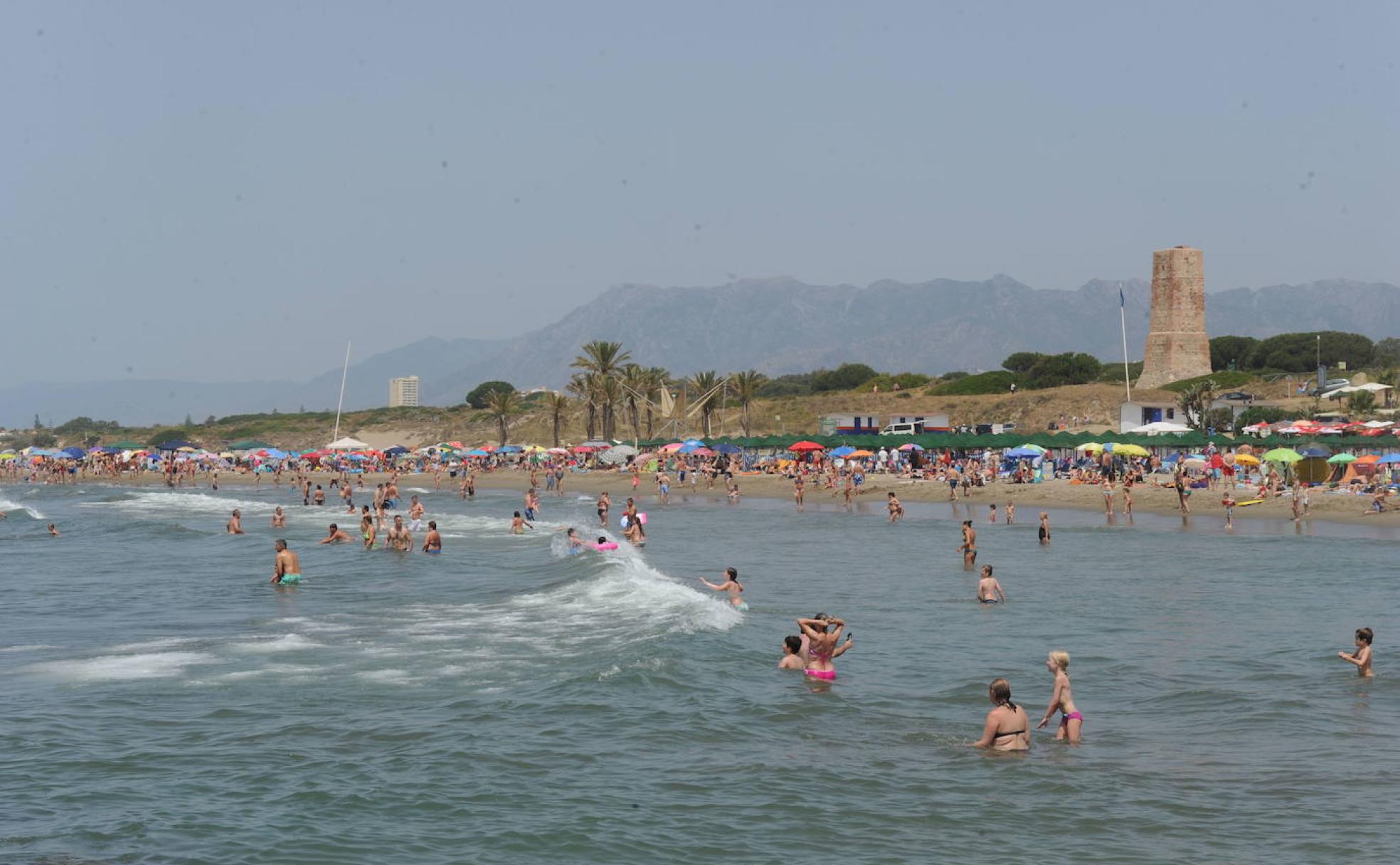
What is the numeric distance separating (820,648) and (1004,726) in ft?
10.9

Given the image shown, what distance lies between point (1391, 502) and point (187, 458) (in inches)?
2661

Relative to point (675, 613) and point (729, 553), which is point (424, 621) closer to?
point (675, 613)

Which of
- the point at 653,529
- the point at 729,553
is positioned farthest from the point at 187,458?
the point at 729,553

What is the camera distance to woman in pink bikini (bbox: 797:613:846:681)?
46.1 ft

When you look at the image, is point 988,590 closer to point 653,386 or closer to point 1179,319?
point 653,386

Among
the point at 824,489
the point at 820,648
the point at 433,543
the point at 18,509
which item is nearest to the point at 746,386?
the point at 824,489

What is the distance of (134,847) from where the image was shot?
29.0 feet

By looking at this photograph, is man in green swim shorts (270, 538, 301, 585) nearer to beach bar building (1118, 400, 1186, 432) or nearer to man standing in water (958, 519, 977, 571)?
man standing in water (958, 519, 977, 571)

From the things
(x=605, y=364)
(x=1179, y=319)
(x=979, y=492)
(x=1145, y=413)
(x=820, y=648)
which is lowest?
(x=820, y=648)

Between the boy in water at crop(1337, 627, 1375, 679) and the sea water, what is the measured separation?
25 centimetres

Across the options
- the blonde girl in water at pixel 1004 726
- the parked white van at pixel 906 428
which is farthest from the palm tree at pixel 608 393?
the blonde girl in water at pixel 1004 726

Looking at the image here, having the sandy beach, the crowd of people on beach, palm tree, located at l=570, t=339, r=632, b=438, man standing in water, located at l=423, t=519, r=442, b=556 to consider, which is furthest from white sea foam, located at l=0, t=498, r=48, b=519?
palm tree, located at l=570, t=339, r=632, b=438

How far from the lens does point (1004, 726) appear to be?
11.0 metres

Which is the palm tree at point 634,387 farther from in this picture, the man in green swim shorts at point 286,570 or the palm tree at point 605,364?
the man in green swim shorts at point 286,570
